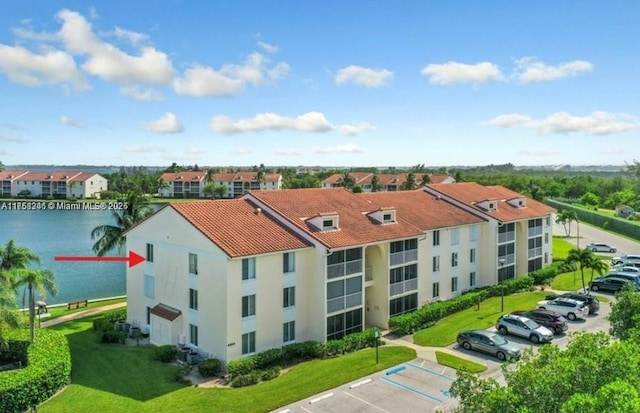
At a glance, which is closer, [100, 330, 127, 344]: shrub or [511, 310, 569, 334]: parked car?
[100, 330, 127, 344]: shrub

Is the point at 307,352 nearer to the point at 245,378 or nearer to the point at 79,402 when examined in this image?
the point at 245,378

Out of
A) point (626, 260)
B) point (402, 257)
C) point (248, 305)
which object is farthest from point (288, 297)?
point (626, 260)

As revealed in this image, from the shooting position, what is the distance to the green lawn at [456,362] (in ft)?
92.7

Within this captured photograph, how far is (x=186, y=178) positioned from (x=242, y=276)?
156 meters

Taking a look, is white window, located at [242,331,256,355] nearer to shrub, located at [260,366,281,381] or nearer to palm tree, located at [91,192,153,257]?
shrub, located at [260,366,281,381]

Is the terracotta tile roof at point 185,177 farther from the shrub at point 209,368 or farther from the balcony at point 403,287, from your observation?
the shrub at point 209,368

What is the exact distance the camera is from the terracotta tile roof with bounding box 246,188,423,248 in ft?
108

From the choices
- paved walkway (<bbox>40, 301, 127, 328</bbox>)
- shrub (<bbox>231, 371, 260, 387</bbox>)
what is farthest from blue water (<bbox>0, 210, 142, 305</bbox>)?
shrub (<bbox>231, 371, 260, 387</bbox>)

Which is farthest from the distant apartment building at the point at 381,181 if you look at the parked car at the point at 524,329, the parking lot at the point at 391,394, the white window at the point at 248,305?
the parking lot at the point at 391,394

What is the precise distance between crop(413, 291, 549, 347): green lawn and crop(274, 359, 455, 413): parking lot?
485cm

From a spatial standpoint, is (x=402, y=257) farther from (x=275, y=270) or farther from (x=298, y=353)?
(x=298, y=353)

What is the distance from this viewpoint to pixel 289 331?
1238 inches

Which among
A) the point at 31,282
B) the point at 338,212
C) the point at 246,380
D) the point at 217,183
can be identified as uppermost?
the point at 217,183

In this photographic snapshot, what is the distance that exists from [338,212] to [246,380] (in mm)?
14745
